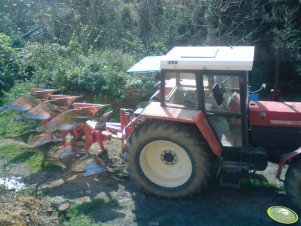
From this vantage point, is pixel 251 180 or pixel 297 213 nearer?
pixel 297 213

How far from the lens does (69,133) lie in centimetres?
662

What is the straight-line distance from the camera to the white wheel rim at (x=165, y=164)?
5.08 m

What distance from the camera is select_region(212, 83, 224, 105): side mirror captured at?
451 cm

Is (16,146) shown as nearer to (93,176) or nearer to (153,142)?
(93,176)

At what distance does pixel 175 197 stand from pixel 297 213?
5.02 feet

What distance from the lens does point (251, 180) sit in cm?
552

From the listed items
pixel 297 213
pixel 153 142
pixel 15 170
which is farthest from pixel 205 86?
pixel 15 170

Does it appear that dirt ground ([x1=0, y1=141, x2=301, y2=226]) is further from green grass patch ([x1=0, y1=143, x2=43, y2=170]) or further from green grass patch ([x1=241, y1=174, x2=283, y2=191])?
green grass patch ([x1=0, y1=143, x2=43, y2=170])

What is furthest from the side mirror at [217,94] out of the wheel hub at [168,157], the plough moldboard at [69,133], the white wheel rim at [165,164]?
the plough moldboard at [69,133]

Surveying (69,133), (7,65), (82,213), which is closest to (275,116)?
(82,213)

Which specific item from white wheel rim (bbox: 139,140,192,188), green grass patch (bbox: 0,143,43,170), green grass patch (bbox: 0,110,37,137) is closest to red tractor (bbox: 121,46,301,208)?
white wheel rim (bbox: 139,140,192,188)

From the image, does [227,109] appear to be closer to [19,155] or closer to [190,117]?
[190,117]

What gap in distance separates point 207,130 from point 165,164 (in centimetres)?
81

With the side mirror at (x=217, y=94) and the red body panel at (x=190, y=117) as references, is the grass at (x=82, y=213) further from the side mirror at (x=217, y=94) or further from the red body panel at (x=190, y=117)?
the side mirror at (x=217, y=94)
